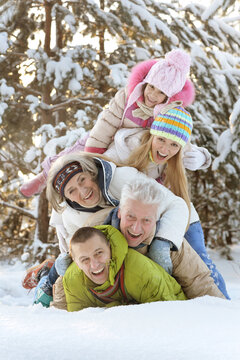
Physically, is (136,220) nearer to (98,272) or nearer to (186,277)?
(98,272)

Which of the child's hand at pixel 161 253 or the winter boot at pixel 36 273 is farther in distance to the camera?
the winter boot at pixel 36 273

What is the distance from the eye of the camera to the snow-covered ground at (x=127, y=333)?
1283 millimetres

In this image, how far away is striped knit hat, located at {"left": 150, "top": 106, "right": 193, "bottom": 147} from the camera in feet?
9.67

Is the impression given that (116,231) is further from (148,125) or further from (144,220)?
(148,125)

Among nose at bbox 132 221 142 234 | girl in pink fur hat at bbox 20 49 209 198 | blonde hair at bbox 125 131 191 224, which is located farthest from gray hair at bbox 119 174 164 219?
girl in pink fur hat at bbox 20 49 209 198

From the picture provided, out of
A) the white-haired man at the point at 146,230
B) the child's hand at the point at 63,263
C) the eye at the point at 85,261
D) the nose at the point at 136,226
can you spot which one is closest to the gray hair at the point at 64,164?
the white-haired man at the point at 146,230

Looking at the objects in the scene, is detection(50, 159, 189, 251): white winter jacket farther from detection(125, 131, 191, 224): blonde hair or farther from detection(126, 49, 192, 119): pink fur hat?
detection(126, 49, 192, 119): pink fur hat

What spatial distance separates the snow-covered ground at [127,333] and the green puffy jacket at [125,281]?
0.19 meters

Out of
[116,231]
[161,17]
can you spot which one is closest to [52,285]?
[116,231]

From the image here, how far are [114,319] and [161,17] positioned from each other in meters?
6.31

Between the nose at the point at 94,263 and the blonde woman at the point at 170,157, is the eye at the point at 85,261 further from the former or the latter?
the blonde woman at the point at 170,157

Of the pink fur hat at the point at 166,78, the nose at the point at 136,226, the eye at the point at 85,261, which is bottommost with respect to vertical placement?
the eye at the point at 85,261

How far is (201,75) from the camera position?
7090 millimetres

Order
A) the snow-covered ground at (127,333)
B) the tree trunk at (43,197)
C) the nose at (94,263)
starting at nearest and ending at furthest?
the snow-covered ground at (127,333), the nose at (94,263), the tree trunk at (43,197)
